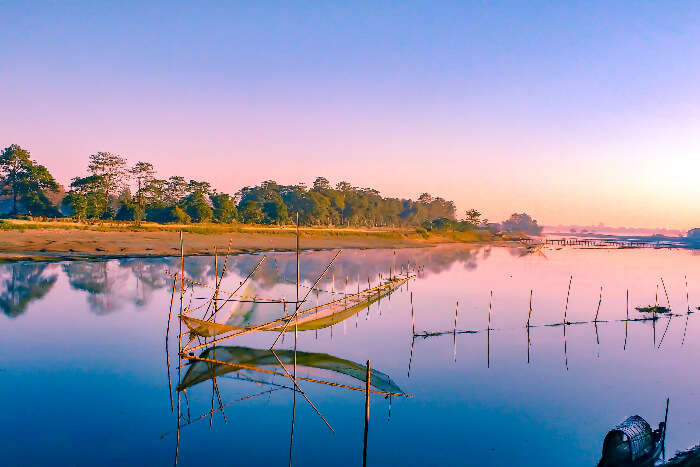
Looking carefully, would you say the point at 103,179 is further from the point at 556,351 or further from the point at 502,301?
the point at 556,351

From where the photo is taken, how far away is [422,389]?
8.25m

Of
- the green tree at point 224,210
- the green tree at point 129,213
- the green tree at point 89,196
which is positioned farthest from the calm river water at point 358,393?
the green tree at point 224,210

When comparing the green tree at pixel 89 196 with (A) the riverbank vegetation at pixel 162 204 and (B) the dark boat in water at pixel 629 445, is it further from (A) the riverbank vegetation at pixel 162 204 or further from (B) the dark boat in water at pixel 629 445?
(B) the dark boat in water at pixel 629 445

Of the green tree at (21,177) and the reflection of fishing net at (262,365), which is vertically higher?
the green tree at (21,177)

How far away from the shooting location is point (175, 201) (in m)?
53.1

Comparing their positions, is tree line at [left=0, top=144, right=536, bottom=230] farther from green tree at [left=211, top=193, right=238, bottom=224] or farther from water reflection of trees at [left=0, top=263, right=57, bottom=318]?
water reflection of trees at [left=0, top=263, right=57, bottom=318]

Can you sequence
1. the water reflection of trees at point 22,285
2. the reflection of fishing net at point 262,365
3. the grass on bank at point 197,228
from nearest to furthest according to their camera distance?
the reflection of fishing net at point 262,365
the water reflection of trees at point 22,285
the grass on bank at point 197,228

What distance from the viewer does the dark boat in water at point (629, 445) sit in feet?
16.3

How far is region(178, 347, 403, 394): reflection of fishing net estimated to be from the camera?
772 cm

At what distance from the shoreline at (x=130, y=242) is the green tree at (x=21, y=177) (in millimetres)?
8732

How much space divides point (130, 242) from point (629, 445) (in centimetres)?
2982

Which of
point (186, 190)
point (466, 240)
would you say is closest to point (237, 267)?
point (186, 190)

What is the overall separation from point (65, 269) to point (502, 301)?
20.3m

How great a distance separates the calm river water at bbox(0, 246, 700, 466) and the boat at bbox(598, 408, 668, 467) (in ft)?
2.89
